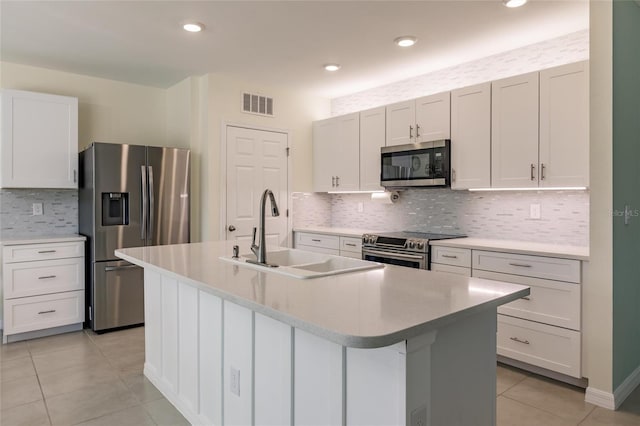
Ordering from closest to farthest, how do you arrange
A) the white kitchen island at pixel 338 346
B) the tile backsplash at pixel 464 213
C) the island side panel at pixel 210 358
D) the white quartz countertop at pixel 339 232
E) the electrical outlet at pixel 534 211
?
the white kitchen island at pixel 338 346 < the island side panel at pixel 210 358 < the tile backsplash at pixel 464 213 < the electrical outlet at pixel 534 211 < the white quartz countertop at pixel 339 232

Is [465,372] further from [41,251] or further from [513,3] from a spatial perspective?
[41,251]

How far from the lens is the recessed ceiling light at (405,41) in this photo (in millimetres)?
3383

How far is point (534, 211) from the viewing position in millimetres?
3469

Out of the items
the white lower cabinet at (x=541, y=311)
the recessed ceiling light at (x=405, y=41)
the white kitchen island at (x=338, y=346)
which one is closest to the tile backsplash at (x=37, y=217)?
the white kitchen island at (x=338, y=346)

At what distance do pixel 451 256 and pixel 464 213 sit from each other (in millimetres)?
744

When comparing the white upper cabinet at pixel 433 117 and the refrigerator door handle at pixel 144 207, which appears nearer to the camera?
the white upper cabinet at pixel 433 117

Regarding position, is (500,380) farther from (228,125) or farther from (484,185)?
(228,125)

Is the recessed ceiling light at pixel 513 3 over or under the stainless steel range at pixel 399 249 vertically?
over

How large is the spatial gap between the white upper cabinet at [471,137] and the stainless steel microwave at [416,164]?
8 cm

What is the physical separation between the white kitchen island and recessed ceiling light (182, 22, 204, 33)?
1.84 metres

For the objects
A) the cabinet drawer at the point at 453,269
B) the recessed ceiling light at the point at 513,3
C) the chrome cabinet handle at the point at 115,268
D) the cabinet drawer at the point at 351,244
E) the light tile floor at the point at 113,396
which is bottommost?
the light tile floor at the point at 113,396

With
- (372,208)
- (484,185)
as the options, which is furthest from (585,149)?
(372,208)

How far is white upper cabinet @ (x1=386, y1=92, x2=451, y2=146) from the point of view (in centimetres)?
379

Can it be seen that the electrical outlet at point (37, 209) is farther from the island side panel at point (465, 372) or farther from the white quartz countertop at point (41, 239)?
the island side panel at point (465, 372)
